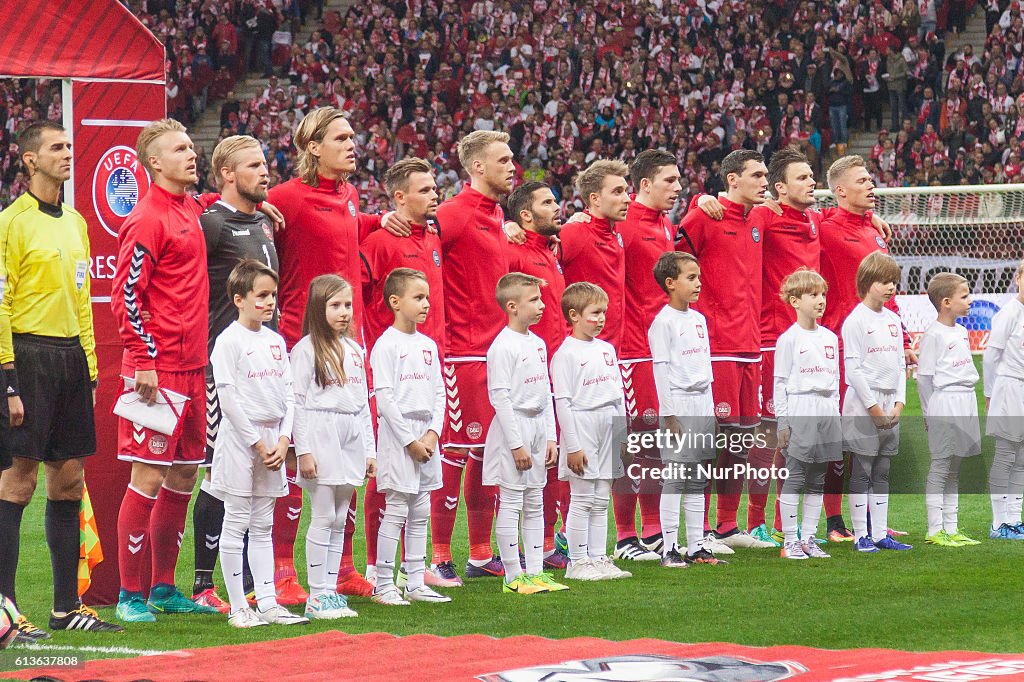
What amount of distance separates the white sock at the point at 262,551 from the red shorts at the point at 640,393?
256 centimetres

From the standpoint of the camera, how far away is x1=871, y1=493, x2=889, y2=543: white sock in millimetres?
8055

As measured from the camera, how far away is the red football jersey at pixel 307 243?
683cm

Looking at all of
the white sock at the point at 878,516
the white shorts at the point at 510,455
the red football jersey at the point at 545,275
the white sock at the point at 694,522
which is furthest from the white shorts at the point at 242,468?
the white sock at the point at 878,516

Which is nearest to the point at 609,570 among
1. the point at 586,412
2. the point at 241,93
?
the point at 586,412

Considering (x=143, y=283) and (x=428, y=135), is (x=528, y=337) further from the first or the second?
(x=428, y=135)

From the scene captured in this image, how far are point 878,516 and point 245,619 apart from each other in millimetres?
3814

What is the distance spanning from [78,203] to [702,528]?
11.9 ft

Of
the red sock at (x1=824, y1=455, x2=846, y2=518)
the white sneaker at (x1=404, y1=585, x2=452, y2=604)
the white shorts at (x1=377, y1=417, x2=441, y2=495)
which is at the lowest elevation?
the white sneaker at (x1=404, y1=585, x2=452, y2=604)

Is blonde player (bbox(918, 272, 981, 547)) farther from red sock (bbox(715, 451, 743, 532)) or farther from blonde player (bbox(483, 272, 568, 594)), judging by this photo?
blonde player (bbox(483, 272, 568, 594))

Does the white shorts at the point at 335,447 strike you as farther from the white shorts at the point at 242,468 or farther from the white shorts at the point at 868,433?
the white shorts at the point at 868,433

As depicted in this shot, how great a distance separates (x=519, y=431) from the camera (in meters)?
6.82

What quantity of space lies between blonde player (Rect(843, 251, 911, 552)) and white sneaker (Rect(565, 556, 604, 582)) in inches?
68.6

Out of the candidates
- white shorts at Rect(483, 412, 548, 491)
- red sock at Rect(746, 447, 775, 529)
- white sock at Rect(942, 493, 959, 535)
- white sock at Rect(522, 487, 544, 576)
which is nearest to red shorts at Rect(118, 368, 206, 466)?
white shorts at Rect(483, 412, 548, 491)

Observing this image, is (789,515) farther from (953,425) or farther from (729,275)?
(729,275)
